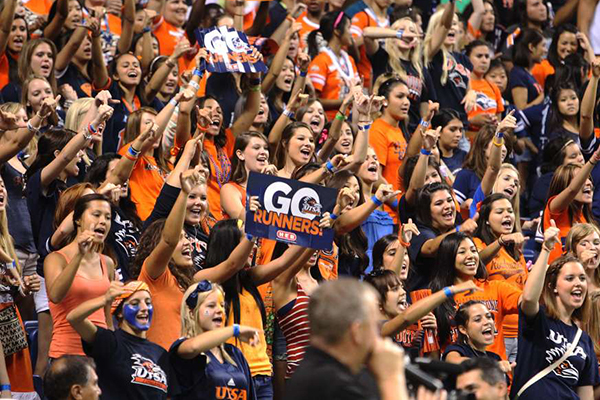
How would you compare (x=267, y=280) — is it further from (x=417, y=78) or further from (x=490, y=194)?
(x=417, y=78)

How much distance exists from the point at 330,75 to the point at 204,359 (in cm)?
569

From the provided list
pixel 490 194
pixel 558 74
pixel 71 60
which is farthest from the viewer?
pixel 558 74

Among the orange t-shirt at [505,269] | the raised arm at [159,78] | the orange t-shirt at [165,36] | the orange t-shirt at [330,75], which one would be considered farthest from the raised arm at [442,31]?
the orange t-shirt at [505,269]

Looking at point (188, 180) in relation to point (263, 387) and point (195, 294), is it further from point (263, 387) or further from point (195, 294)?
point (263, 387)

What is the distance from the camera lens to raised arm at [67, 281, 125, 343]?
5.88m

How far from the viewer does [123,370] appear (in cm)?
607

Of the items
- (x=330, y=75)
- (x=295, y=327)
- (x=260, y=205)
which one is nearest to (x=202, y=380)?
(x=295, y=327)

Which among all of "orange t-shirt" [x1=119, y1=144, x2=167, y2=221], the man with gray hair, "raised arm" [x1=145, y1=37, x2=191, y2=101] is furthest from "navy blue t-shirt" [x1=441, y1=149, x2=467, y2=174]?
the man with gray hair

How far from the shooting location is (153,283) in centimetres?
674

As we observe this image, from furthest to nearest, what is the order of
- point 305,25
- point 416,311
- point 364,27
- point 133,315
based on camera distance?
point 305,25 → point 364,27 → point 416,311 → point 133,315

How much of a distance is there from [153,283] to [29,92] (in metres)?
2.71

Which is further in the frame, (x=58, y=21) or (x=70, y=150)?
(x=58, y=21)

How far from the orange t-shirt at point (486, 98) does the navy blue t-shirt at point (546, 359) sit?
16.3ft

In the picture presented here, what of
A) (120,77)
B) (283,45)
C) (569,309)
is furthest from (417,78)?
(569,309)
